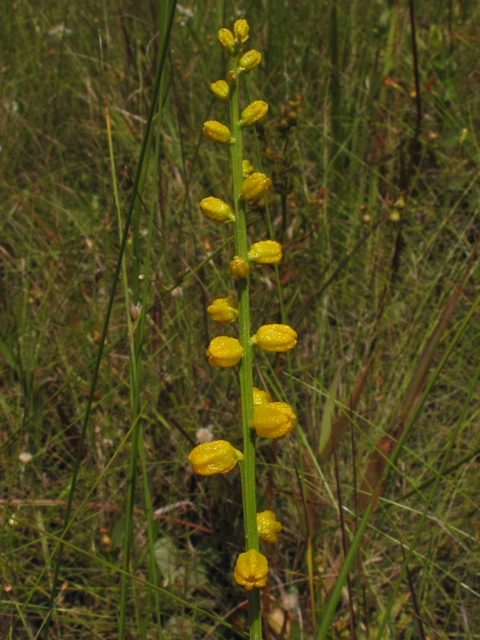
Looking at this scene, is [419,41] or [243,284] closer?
[243,284]

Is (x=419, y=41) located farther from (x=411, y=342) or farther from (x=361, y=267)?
(x=411, y=342)

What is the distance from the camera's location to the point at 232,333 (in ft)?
8.02

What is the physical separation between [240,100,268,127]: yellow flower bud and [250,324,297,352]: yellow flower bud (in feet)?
1.36

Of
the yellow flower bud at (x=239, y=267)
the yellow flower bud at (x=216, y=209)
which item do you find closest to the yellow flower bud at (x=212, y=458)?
the yellow flower bud at (x=239, y=267)

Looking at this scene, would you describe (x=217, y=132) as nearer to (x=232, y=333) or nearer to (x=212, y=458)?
(x=212, y=458)

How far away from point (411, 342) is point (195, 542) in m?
1.21

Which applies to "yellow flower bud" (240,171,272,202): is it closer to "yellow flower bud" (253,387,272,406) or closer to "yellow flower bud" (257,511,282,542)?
"yellow flower bud" (253,387,272,406)

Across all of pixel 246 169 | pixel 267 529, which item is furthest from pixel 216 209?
pixel 267 529

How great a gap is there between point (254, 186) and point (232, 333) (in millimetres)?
1439

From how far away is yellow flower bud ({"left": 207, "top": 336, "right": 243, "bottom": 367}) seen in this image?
1.04m

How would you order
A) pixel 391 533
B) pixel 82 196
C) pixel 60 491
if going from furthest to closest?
1. pixel 82 196
2. pixel 60 491
3. pixel 391 533

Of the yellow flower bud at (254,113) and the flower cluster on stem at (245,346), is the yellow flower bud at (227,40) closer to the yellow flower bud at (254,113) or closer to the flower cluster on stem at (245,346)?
the flower cluster on stem at (245,346)

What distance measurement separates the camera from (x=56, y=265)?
279cm

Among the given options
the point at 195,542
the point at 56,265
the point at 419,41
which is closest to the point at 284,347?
the point at 195,542
